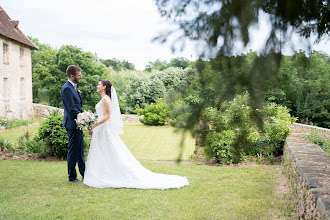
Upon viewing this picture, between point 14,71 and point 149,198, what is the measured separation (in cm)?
2089

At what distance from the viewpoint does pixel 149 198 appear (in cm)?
453

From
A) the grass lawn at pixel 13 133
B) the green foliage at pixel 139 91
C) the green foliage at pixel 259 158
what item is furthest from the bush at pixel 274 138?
the green foliage at pixel 139 91

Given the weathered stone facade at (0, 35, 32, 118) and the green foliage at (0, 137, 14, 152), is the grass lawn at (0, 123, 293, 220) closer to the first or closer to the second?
the green foliage at (0, 137, 14, 152)

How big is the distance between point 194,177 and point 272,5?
4386mm

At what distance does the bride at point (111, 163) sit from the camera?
5223 millimetres

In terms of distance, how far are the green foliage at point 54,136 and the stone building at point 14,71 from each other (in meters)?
14.0

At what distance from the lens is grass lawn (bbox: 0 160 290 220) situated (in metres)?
3.90

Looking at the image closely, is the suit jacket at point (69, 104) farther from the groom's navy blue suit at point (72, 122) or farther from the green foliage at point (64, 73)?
the green foliage at point (64, 73)

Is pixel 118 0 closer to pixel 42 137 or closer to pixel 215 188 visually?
pixel 215 188

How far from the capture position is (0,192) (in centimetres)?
479

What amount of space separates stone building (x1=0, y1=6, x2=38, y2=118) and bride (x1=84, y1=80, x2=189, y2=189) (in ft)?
55.1

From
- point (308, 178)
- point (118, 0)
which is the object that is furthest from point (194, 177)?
point (118, 0)

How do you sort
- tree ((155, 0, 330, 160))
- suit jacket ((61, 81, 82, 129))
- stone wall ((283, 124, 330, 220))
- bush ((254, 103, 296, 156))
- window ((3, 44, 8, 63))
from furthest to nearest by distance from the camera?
window ((3, 44, 8, 63)) < bush ((254, 103, 296, 156)) < suit jacket ((61, 81, 82, 129)) < stone wall ((283, 124, 330, 220)) < tree ((155, 0, 330, 160))

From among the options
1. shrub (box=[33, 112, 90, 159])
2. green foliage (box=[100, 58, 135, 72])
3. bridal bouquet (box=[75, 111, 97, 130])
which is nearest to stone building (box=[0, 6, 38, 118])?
shrub (box=[33, 112, 90, 159])
